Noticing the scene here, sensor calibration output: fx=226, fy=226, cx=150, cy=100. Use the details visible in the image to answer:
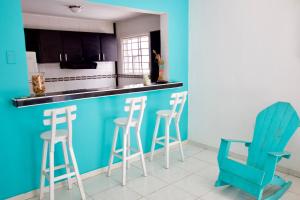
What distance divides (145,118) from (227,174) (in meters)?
1.41

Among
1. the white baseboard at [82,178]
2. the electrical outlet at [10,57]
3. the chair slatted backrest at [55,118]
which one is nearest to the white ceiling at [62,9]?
the electrical outlet at [10,57]

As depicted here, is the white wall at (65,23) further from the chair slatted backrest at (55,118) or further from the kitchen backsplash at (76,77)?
the chair slatted backrest at (55,118)

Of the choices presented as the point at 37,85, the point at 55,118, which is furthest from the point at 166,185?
the point at 37,85

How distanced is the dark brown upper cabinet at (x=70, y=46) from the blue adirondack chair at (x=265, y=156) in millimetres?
4126

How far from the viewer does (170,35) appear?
3.56 meters

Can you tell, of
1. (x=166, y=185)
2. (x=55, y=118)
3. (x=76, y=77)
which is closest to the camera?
(x=55, y=118)

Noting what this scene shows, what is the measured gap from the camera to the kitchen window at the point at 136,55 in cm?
575

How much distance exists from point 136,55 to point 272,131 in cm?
423

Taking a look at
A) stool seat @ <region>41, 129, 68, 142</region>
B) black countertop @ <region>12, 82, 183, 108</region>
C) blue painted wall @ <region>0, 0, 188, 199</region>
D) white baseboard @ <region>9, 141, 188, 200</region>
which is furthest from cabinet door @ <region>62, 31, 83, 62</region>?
stool seat @ <region>41, 129, 68, 142</region>

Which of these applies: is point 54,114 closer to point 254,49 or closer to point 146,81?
point 146,81

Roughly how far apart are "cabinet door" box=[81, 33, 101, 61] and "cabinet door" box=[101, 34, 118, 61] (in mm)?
136

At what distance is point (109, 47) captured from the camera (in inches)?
234

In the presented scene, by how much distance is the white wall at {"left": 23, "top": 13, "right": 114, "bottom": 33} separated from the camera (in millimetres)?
4918

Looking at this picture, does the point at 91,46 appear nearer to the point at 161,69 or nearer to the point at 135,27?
the point at 135,27
